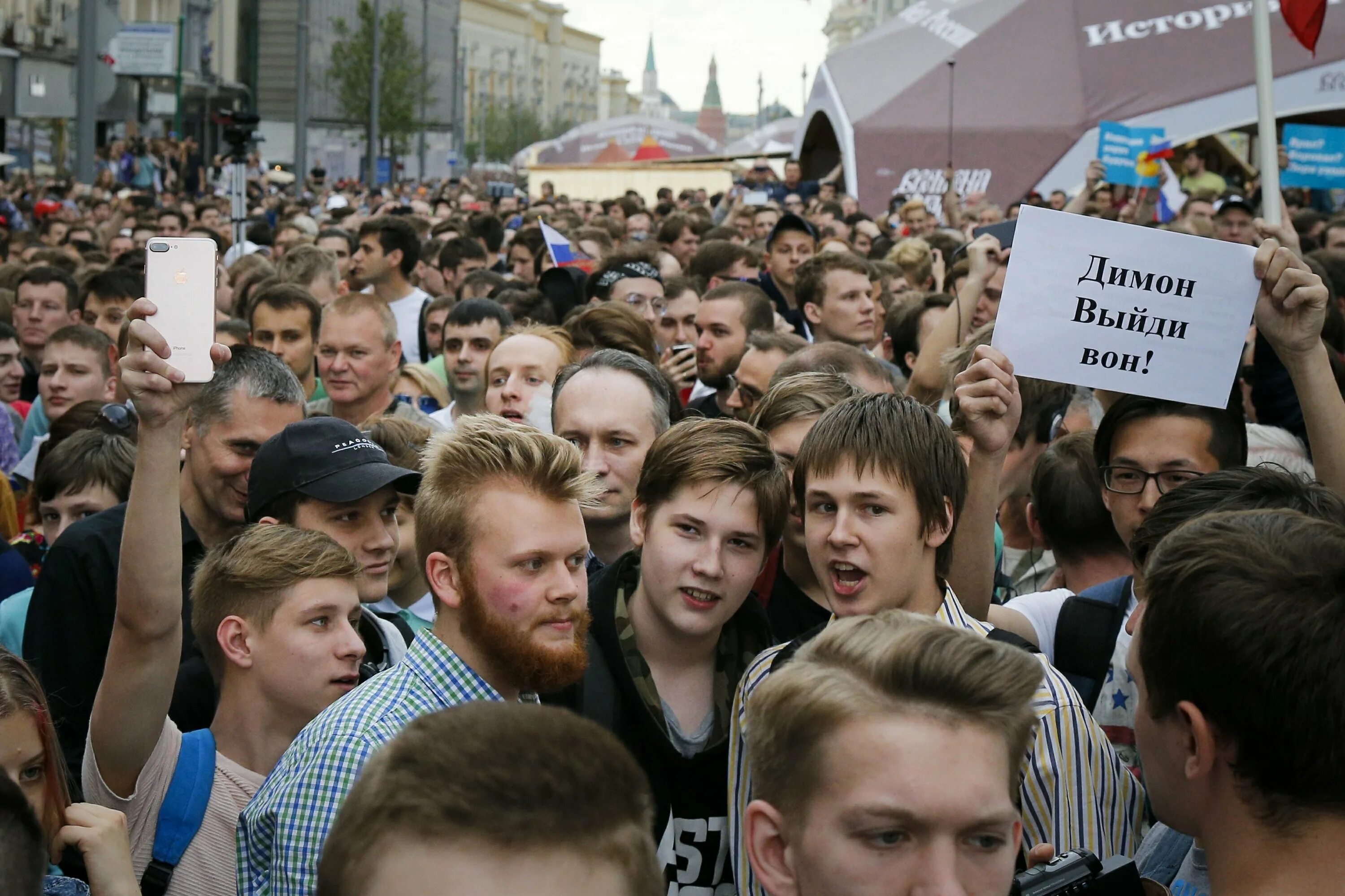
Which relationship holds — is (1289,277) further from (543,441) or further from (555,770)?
(555,770)

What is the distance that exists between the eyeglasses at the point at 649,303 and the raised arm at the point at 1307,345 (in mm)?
5206

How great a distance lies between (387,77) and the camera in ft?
166

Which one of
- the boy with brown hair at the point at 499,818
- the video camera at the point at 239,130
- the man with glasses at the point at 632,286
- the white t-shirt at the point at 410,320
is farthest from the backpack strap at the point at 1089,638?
the video camera at the point at 239,130

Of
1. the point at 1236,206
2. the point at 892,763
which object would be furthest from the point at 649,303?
the point at 892,763

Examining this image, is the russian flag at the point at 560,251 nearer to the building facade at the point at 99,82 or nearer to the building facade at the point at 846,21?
the building facade at the point at 99,82

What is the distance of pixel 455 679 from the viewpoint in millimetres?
3029

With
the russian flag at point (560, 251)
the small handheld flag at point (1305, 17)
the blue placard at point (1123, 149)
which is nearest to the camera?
the small handheld flag at point (1305, 17)

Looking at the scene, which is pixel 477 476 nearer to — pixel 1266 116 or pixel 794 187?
pixel 1266 116

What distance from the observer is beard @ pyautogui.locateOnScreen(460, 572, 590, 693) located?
3.07 m

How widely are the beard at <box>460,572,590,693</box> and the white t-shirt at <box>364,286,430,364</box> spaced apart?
6890 millimetres

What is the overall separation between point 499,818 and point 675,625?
6.48 ft

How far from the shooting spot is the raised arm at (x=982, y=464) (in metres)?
3.65

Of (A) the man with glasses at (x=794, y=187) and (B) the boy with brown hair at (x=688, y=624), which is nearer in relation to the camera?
(B) the boy with brown hair at (x=688, y=624)

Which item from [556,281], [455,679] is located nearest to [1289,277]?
[455,679]
